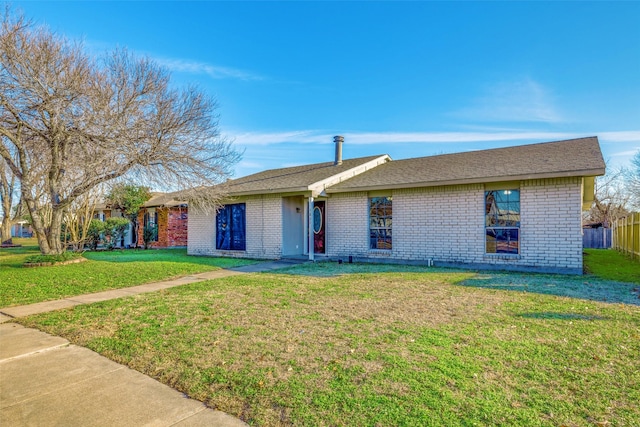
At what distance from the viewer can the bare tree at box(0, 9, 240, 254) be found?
9.47 m

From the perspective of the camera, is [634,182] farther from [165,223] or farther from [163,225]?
[163,225]

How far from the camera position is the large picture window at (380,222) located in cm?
1241

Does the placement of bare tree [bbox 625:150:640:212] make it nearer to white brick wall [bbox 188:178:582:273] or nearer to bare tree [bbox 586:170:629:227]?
bare tree [bbox 586:170:629:227]

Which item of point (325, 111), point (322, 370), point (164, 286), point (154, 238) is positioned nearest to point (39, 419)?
point (322, 370)

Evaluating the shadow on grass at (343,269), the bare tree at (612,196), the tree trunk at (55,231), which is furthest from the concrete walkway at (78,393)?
the bare tree at (612,196)

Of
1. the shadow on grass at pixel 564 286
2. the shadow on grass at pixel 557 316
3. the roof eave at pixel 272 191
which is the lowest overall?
the shadow on grass at pixel 564 286

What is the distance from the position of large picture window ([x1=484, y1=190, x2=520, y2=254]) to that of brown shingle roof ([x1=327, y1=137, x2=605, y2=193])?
0.73 m

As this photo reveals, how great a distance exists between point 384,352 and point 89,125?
33.9 ft

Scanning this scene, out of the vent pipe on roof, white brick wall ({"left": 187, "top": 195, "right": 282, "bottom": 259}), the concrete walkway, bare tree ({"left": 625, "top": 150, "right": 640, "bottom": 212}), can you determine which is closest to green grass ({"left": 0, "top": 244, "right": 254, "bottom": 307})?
white brick wall ({"left": 187, "top": 195, "right": 282, "bottom": 259})

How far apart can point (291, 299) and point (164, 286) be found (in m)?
3.44

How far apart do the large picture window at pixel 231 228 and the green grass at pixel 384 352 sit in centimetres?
796

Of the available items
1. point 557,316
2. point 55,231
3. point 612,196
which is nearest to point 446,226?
point 557,316

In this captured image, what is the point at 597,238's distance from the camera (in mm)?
23156

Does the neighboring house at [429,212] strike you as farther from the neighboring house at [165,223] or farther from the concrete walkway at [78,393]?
the concrete walkway at [78,393]
